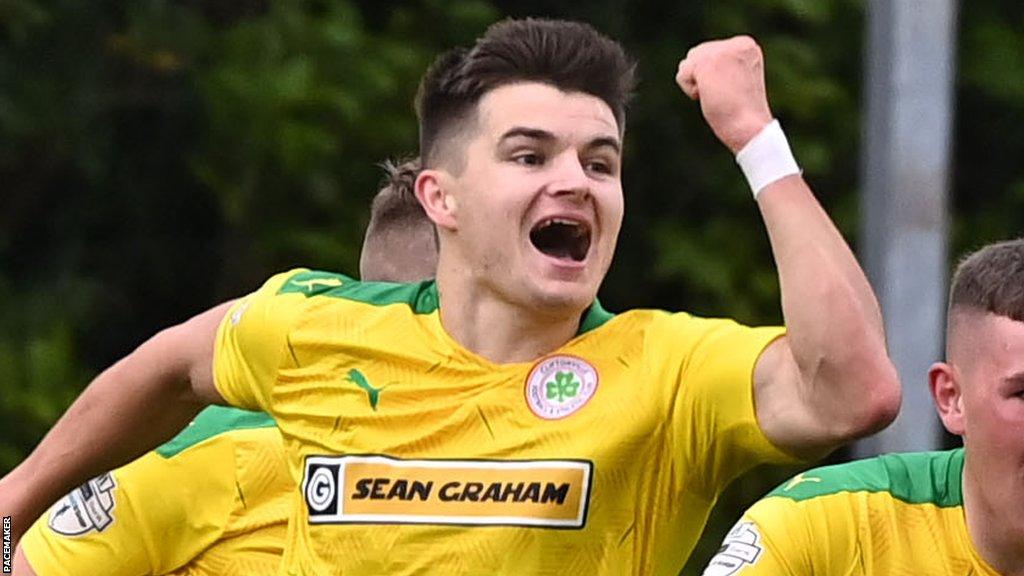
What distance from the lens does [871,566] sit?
15.3ft

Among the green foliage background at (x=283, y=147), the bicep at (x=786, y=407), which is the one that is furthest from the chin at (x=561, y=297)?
the green foliage background at (x=283, y=147)

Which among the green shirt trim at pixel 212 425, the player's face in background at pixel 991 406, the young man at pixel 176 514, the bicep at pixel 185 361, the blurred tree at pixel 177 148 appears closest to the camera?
the player's face in background at pixel 991 406

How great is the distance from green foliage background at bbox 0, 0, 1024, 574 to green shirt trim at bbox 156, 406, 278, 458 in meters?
5.78

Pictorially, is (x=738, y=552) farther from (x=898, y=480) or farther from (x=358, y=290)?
(x=358, y=290)

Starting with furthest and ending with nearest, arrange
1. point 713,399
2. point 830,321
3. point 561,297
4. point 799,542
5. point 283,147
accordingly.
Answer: point 283,147 < point 561,297 < point 799,542 < point 713,399 < point 830,321

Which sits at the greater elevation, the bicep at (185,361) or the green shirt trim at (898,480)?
the bicep at (185,361)

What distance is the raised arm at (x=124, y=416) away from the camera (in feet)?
17.1

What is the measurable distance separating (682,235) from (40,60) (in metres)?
3.20

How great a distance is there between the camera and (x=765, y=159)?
14.4 feet

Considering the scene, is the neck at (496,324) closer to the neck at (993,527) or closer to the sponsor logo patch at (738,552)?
the sponsor logo patch at (738,552)

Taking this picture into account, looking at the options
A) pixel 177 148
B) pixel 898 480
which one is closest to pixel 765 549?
pixel 898 480

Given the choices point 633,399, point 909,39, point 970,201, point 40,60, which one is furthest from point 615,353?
point 970,201

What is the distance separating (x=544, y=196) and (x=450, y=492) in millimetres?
559

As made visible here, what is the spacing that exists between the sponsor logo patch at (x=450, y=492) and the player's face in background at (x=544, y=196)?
0.32 m
